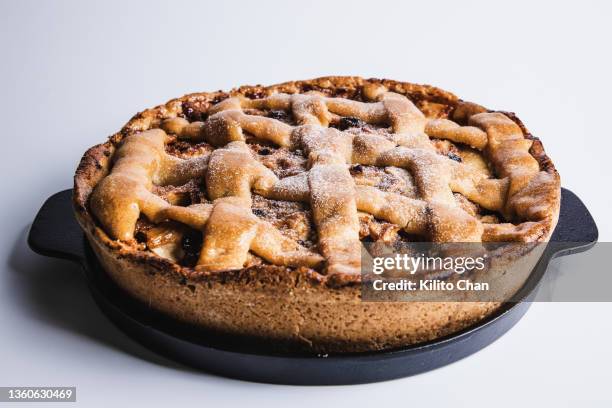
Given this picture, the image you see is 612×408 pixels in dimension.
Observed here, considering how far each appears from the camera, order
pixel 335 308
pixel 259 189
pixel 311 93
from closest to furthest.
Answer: pixel 335 308 < pixel 259 189 < pixel 311 93

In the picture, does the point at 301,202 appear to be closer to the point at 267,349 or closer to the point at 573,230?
the point at 267,349

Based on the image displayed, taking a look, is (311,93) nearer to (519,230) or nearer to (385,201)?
(385,201)

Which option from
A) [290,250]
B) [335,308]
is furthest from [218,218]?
[335,308]

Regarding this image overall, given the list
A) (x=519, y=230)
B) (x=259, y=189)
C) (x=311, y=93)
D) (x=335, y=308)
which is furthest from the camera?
(x=311, y=93)

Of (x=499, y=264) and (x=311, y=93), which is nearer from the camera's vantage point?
(x=499, y=264)

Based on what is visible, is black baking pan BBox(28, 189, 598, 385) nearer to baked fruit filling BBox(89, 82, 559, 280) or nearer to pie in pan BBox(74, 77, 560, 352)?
pie in pan BBox(74, 77, 560, 352)

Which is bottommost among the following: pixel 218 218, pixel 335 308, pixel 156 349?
pixel 156 349

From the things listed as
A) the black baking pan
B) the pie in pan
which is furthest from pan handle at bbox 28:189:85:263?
the pie in pan

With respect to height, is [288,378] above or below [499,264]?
below
